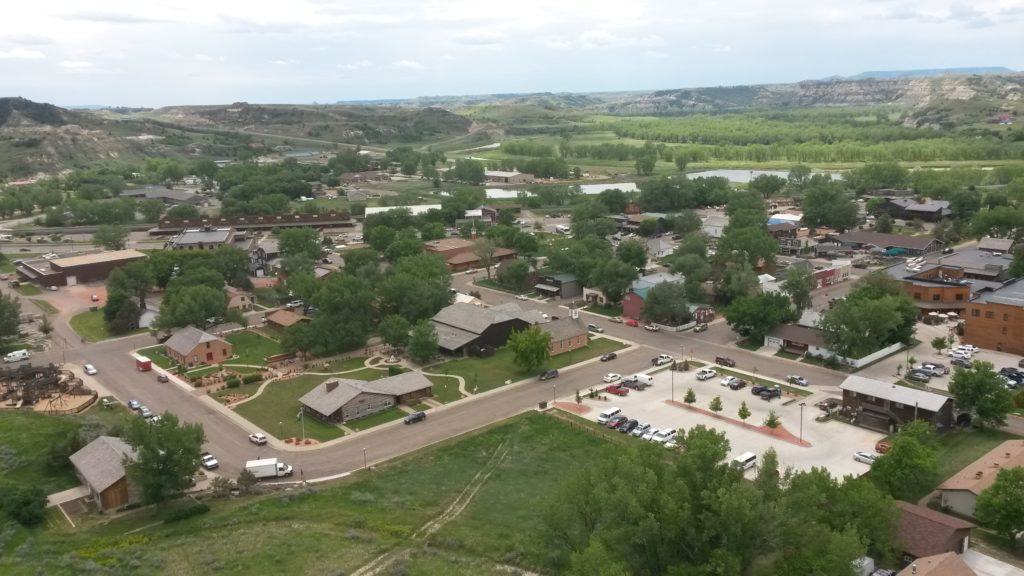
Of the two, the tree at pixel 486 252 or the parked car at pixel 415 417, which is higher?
the tree at pixel 486 252

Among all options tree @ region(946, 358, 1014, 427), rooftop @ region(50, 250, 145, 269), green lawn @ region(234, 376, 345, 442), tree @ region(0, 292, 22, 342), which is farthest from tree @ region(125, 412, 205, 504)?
rooftop @ region(50, 250, 145, 269)

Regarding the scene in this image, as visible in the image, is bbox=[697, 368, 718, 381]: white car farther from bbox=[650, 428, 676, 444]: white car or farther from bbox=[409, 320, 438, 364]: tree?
bbox=[409, 320, 438, 364]: tree

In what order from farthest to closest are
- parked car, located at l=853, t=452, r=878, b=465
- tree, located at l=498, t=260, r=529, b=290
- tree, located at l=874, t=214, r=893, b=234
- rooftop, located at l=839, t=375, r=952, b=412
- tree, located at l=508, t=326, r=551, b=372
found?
1. tree, located at l=874, t=214, r=893, b=234
2. tree, located at l=498, t=260, r=529, b=290
3. tree, located at l=508, t=326, r=551, b=372
4. rooftop, located at l=839, t=375, r=952, b=412
5. parked car, located at l=853, t=452, r=878, b=465

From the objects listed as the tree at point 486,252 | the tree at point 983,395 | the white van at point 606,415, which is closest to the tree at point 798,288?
the tree at point 983,395

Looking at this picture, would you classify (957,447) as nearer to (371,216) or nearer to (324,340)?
(324,340)

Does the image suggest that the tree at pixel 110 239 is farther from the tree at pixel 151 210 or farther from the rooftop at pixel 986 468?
the rooftop at pixel 986 468

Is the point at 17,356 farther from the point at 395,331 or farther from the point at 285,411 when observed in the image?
the point at 395,331
